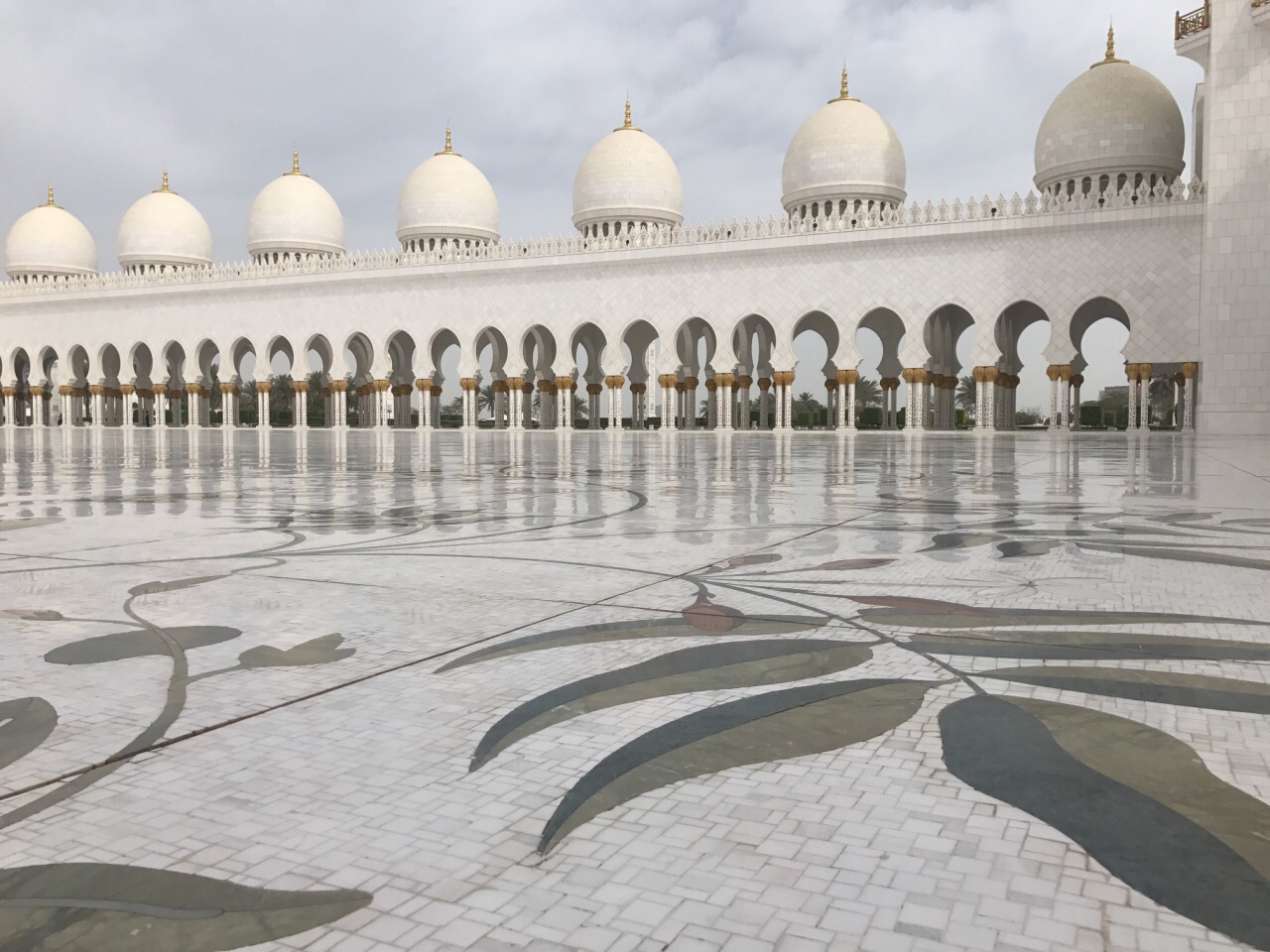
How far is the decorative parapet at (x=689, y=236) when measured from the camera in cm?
1861

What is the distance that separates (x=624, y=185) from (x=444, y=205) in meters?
5.66

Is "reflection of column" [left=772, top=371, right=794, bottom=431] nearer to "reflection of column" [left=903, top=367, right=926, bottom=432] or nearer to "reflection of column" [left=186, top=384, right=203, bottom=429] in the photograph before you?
"reflection of column" [left=903, top=367, right=926, bottom=432]

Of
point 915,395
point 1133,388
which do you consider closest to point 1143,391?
point 1133,388

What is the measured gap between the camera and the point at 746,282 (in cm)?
2183

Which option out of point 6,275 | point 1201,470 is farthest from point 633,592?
point 6,275

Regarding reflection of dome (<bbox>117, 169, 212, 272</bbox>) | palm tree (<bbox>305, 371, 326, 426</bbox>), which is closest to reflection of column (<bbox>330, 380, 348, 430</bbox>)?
palm tree (<bbox>305, 371, 326, 426</bbox>)

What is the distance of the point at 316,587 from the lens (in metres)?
1.92

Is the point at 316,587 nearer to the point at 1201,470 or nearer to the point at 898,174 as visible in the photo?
the point at 1201,470

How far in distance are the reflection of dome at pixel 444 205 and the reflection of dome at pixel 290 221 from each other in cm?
328

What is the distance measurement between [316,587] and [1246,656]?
5.13 feet

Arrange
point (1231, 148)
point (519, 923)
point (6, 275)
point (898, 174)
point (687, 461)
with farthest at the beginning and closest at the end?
point (6, 275) → point (898, 174) → point (1231, 148) → point (687, 461) → point (519, 923)

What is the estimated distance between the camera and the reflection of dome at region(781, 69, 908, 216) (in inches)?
893

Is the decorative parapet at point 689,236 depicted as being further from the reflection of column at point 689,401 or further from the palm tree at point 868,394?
the palm tree at point 868,394

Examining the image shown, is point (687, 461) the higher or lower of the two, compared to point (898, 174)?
lower
